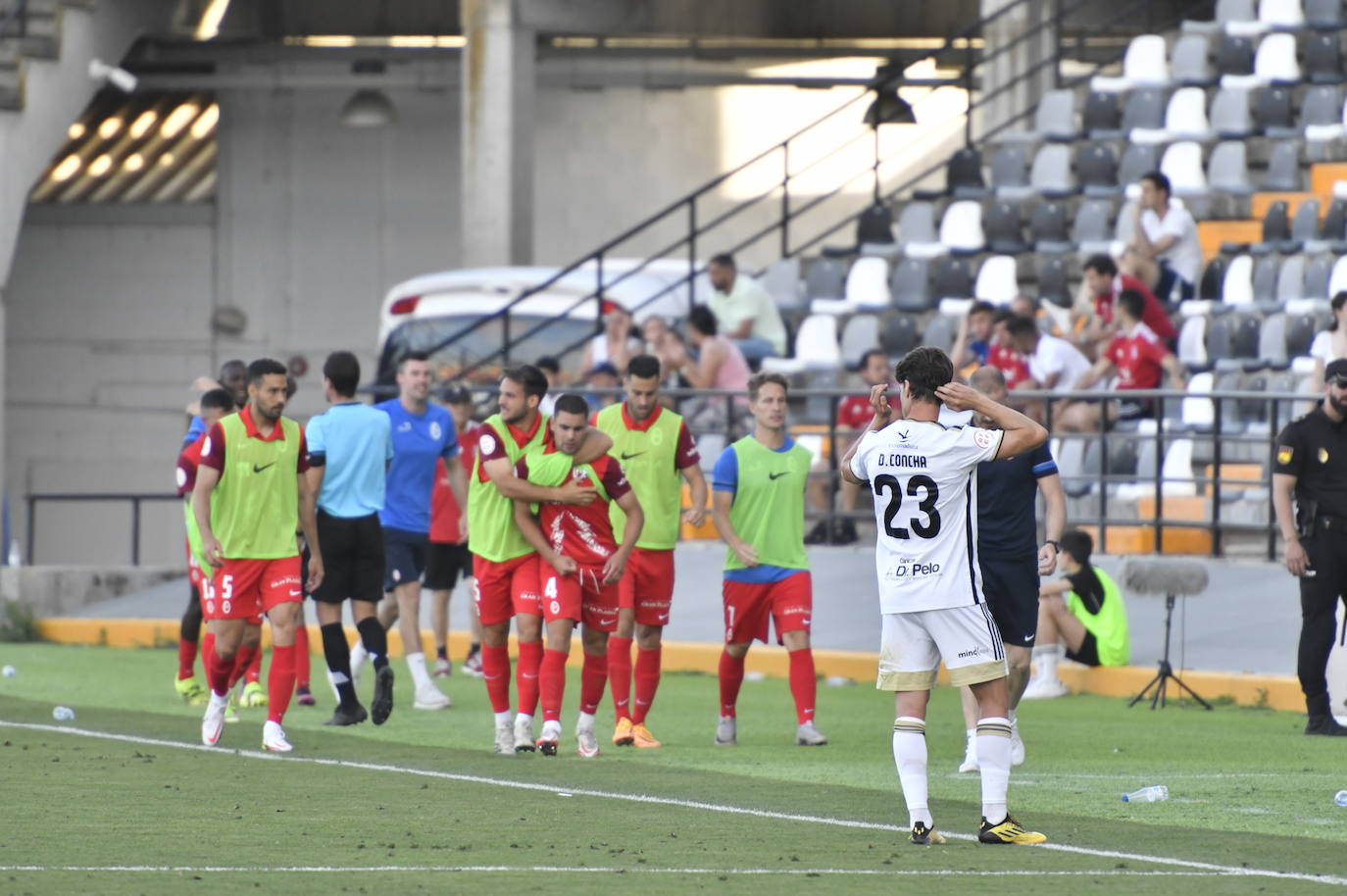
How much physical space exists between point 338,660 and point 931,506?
208 inches

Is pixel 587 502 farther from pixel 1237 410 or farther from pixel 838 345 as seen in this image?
pixel 838 345

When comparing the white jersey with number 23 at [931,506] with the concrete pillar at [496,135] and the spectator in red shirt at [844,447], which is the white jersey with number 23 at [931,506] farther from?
the concrete pillar at [496,135]

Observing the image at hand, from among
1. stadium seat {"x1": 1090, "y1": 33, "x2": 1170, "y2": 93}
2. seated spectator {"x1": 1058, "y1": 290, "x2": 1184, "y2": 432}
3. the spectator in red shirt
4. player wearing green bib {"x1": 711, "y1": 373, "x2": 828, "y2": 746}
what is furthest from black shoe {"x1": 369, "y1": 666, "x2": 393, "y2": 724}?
stadium seat {"x1": 1090, "y1": 33, "x2": 1170, "y2": 93}

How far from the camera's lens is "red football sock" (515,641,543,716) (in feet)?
41.4

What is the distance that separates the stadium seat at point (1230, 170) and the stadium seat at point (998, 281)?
6.57ft

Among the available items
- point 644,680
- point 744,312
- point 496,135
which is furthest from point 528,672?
point 496,135

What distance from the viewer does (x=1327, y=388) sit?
13438 millimetres

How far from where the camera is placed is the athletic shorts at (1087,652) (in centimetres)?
1608

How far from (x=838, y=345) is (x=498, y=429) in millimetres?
10728

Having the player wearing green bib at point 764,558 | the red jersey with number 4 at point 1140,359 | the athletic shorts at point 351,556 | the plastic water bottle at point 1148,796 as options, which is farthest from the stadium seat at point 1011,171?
the plastic water bottle at point 1148,796

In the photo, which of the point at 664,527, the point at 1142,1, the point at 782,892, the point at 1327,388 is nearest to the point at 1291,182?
the point at 1142,1

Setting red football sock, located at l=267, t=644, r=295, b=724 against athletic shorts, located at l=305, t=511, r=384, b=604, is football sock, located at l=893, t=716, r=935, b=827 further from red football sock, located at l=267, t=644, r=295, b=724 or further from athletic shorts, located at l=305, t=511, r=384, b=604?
athletic shorts, located at l=305, t=511, r=384, b=604

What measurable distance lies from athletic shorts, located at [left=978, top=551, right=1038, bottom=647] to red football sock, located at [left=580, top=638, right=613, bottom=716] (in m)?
2.64

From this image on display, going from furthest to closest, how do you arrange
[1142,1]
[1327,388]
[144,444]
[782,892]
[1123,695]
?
[144,444], [1142,1], [1123,695], [1327,388], [782,892]
